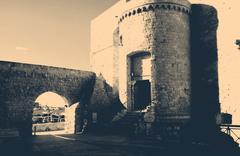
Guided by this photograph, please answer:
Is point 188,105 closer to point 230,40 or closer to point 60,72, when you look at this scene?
point 230,40

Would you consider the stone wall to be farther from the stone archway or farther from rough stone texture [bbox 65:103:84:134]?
the stone archway

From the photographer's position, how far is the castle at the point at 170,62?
17.0 metres

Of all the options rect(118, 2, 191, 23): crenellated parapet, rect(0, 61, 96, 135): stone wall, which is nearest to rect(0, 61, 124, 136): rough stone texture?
rect(0, 61, 96, 135): stone wall

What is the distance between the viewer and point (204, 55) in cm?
1764

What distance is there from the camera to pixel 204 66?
57.6 ft

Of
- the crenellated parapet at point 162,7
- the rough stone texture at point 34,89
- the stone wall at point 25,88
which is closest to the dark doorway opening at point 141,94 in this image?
the rough stone texture at point 34,89

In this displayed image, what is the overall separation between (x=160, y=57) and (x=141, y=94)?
325cm

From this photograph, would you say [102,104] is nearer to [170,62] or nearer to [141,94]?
[141,94]

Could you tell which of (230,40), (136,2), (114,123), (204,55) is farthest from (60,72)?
(230,40)

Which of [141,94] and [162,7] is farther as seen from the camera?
[141,94]

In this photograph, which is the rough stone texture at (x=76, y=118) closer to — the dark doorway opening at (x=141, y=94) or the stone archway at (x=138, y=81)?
the stone archway at (x=138, y=81)

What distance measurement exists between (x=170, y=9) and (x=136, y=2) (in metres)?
2.43

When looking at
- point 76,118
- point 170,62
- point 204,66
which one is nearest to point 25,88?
point 76,118

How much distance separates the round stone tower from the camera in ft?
56.0
